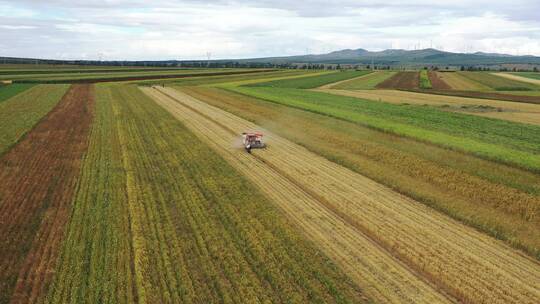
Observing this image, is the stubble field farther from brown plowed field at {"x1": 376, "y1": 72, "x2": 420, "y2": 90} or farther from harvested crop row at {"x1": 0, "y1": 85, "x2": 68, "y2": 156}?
brown plowed field at {"x1": 376, "y1": 72, "x2": 420, "y2": 90}

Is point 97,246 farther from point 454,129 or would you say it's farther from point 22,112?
point 22,112

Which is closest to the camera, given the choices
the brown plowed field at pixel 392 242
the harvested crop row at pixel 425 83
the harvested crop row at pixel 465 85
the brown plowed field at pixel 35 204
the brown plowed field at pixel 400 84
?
the brown plowed field at pixel 392 242

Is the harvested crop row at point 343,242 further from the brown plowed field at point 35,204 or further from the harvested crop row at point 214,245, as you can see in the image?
the brown plowed field at point 35,204

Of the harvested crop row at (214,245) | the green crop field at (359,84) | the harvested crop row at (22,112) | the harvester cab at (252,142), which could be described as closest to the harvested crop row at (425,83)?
the green crop field at (359,84)

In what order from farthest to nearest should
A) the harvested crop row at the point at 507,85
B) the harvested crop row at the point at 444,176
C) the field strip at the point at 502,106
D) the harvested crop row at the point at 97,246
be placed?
the harvested crop row at the point at 507,85 < the field strip at the point at 502,106 < the harvested crop row at the point at 444,176 < the harvested crop row at the point at 97,246

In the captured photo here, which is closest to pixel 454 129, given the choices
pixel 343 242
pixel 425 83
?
pixel 343 242

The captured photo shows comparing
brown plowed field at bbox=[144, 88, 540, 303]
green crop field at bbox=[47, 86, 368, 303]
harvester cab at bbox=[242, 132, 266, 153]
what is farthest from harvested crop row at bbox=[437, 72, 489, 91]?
green crop field at bbox=[47, 86, 368, 303]
